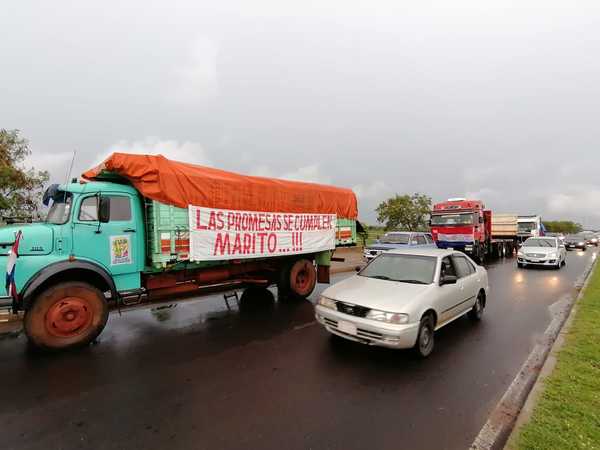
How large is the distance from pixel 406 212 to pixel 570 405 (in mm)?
29469

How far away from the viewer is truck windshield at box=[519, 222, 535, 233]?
28.3m

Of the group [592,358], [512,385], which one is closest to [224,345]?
[512,385]

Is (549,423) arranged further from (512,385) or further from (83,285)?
(83,285)

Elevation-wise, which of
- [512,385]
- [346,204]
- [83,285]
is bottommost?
[512,385]

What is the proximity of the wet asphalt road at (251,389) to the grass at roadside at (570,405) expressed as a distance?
47 centimetres

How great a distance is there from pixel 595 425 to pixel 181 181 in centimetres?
663

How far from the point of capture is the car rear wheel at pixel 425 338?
4.52m

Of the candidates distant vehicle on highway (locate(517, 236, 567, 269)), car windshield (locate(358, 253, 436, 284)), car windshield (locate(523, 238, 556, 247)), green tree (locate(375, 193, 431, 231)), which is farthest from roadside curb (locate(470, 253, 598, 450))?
green tree (locate(375, 193, 431, 231))

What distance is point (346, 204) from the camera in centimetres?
1006

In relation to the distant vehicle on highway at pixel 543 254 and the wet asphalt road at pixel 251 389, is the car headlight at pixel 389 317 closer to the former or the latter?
the wet asphalt road at pixel 251 389

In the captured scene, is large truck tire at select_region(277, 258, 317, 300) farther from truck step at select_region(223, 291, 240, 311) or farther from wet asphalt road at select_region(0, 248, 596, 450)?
wet asphalt road at select_region(0, 248, 596, 450)

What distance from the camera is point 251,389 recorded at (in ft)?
12.3

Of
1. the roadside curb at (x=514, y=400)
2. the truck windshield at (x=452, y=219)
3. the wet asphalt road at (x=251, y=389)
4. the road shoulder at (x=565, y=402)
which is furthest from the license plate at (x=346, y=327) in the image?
the truck windshield at (x=452, y=219)

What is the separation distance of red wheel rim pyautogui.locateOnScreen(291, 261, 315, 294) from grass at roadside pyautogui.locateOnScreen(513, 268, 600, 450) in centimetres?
556
